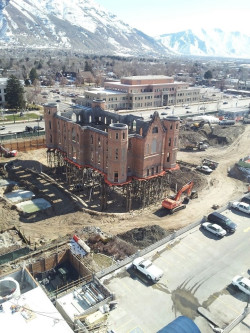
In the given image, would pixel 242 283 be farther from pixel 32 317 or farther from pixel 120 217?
pixel 120 217

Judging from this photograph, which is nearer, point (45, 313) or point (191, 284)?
point (45, 313)

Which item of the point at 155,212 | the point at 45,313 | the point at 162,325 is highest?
the point at 45,313

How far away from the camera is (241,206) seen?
45.7 meters

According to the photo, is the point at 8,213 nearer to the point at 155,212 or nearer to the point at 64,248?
the point at 64,248

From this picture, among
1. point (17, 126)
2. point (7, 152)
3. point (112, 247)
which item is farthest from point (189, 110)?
point (112, 247)

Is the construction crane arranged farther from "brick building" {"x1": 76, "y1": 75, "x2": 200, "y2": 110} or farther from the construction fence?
"brick building" {"x1": 76, "y1": 75, "x2": 200, "y2": 110}

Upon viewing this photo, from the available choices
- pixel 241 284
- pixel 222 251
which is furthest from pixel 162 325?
pixel 222 251

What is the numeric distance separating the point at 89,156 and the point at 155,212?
15.8 meters

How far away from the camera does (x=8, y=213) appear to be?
48.9m

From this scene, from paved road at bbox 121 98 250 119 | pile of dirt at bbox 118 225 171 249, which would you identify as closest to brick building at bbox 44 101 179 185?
pile of dirt at bbox 118 225 171 249

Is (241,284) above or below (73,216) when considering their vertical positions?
above

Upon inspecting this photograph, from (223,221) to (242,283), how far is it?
11.7 meters

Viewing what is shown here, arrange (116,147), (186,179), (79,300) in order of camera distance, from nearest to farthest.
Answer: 1. (79,300)
2. (116,147)
3. (186,179)

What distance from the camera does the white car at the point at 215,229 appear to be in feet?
128
